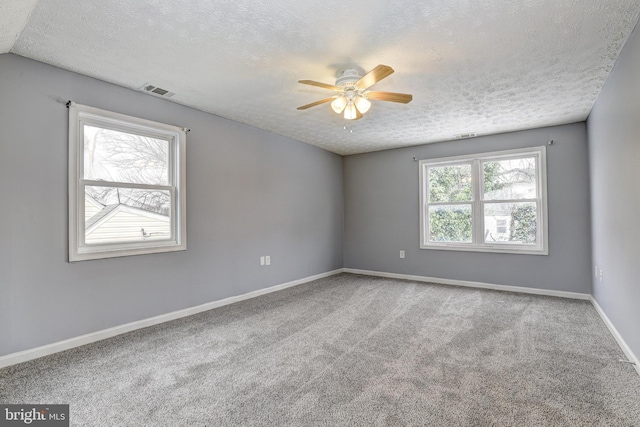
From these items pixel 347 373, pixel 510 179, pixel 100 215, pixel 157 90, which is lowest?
pixel 347 373

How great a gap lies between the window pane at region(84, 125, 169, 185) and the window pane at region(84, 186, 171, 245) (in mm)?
135

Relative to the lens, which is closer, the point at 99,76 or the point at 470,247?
the point at 99,76

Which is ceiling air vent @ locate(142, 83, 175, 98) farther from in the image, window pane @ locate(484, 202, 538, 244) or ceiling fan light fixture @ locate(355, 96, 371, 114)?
window pane @ locate(484, 202, 538, 244)

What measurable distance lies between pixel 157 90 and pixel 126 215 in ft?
4.28

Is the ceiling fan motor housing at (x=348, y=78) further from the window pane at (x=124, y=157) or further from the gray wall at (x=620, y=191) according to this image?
the window pane at (x=124, y=157)

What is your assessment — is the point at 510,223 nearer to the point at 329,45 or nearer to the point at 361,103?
the point at 361,103

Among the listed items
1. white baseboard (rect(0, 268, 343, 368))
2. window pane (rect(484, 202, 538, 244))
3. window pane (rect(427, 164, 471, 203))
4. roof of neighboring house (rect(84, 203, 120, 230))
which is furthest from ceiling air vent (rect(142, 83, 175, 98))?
window pane (rect(484, 202, 538, 244))

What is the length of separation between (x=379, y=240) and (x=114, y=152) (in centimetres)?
438

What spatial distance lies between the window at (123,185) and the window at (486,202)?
3945 millimetres

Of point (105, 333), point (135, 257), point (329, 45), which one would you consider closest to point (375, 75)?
point (329, 45)

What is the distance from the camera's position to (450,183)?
5.30 meters

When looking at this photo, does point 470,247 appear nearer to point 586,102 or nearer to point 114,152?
point 586,102

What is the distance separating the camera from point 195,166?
3.74 meters

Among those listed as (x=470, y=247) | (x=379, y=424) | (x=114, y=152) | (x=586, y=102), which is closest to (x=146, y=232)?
(x=114, y=152)
